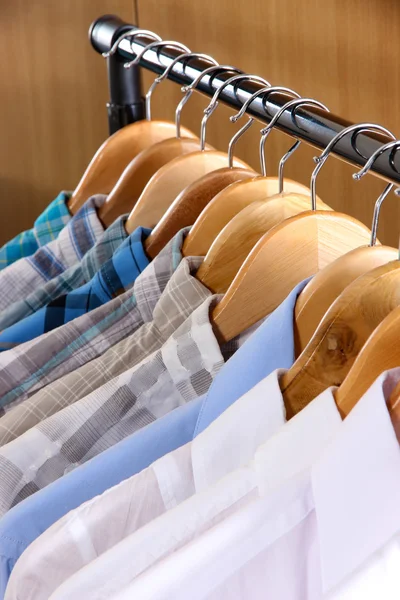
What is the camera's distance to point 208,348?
0.71m

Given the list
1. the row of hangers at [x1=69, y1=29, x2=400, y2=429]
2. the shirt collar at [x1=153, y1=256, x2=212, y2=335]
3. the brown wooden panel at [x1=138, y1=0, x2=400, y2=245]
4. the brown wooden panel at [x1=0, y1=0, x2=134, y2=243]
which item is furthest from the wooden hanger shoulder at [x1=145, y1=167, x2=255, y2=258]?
the brown wooden panel at [x1=0, y1=0, x2=134, y2=243]

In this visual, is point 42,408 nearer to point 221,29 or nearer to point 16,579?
point 16,579

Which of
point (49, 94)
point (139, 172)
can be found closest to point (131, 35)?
point (139, 172)

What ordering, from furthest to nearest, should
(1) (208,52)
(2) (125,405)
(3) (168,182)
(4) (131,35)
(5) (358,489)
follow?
(1) (208,52)
(4) (131,35)
(3) (168,182)
(2) (125,405)
(5) (358,489)

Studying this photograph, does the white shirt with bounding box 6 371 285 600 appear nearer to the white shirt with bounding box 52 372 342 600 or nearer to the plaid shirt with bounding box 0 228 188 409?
the white shirt with bounding box 52 372 342 600

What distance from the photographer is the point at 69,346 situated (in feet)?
2.73

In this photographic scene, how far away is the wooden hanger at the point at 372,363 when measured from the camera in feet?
1.71

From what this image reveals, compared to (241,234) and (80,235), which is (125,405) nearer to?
(241,234)

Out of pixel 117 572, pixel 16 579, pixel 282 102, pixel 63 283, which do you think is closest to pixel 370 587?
pixel 117 572

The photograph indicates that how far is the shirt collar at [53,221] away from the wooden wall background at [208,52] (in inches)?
28.1

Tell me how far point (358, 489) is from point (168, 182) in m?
0.56

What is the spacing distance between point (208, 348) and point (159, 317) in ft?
0.29

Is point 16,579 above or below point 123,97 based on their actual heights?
below

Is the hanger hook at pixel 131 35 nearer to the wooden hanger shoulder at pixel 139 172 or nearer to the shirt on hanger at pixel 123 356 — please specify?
the wooden hanger shoulder at pixel 139 172
